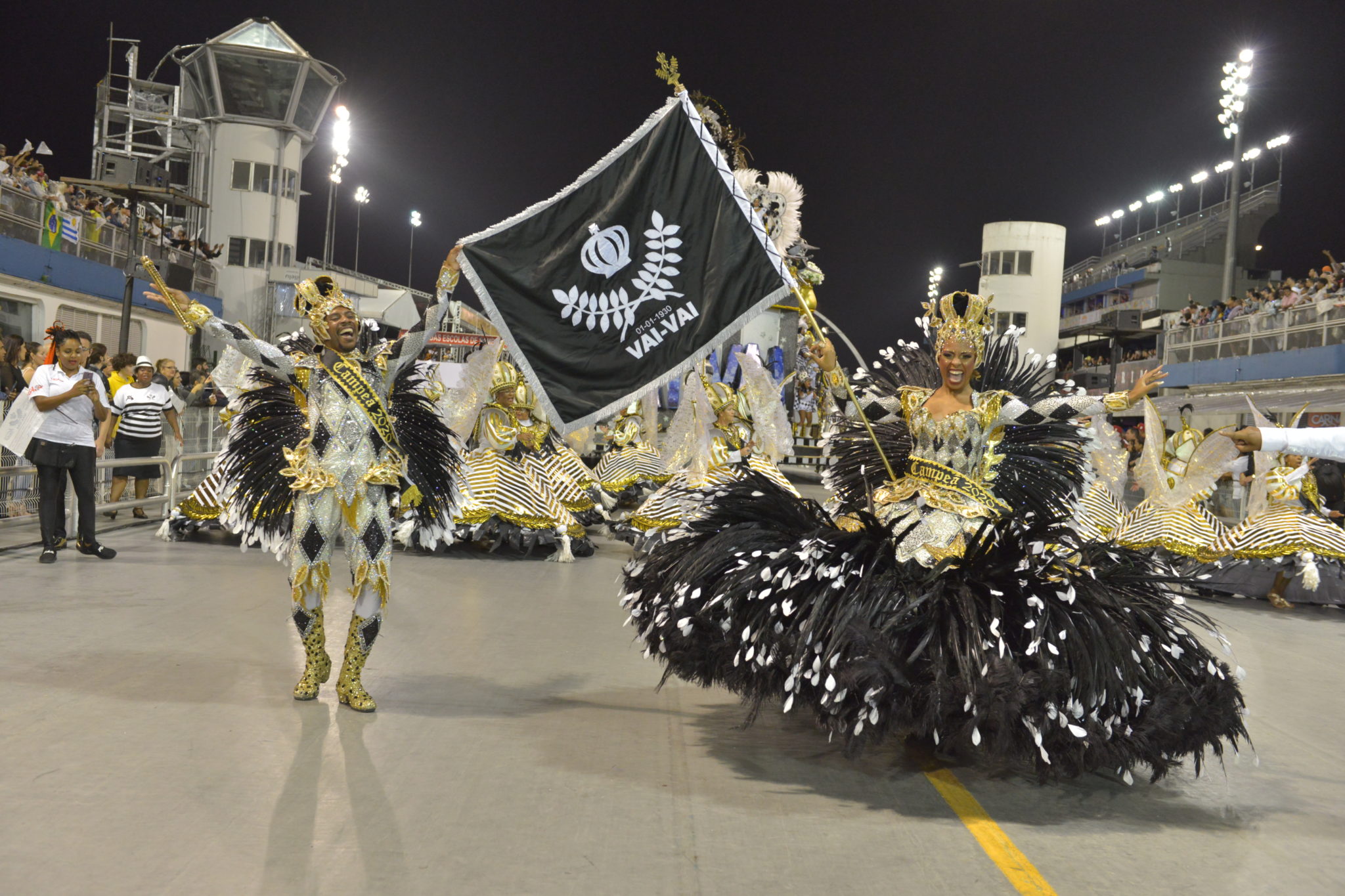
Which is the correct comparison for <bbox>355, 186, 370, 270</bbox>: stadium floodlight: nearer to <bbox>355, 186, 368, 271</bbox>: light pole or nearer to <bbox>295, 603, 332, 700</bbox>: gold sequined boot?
<bbox>355, 186, 368, 271</bbox>: light pole

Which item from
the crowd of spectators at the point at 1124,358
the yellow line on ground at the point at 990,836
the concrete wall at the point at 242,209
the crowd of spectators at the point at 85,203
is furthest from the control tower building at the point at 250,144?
the yellow line on ground at the point at 990,836

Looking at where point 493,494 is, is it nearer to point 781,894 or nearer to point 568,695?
point 568,695

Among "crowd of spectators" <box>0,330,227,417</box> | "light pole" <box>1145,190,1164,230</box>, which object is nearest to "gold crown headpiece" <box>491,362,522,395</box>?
"crowd of spectators" <box>0,330,227,417</box>

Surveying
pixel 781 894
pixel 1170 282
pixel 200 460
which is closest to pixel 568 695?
pixel 781 894

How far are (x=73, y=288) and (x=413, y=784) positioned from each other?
17958mm

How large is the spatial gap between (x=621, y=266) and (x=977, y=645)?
8.07 ft

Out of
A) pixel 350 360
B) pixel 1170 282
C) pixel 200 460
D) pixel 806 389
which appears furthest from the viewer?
pixel 1170 282

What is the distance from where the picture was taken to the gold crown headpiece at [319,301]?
536 centimetres

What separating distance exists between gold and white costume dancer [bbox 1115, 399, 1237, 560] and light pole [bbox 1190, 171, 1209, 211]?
3804 cm

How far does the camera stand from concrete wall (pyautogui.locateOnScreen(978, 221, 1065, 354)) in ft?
125

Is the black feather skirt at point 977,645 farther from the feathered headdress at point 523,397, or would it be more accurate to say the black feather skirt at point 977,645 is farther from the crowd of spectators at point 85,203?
the crowd of spectators at point 85,203

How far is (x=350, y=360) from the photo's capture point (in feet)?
17.8

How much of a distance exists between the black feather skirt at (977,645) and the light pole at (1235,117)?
20560mm

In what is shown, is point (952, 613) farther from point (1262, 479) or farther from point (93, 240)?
point (93, 240)
